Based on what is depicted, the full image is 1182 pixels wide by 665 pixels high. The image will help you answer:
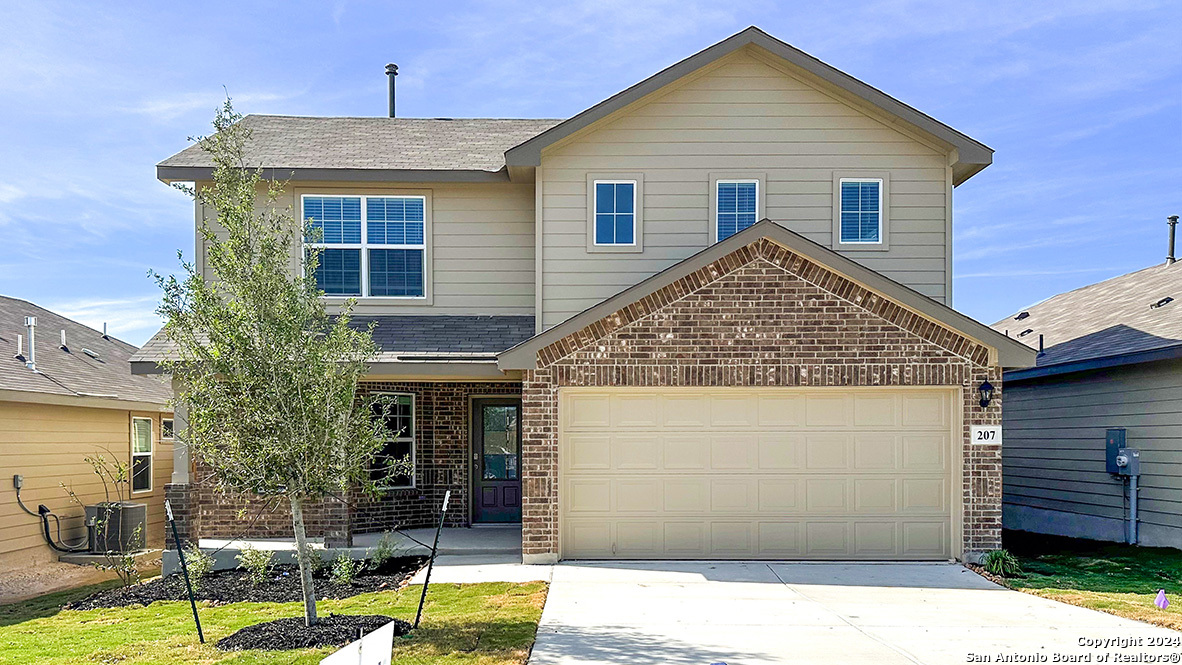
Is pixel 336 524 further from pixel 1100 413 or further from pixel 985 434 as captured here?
pixel 1100 413

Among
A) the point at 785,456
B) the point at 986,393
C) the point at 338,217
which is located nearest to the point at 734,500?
the point at 785,456

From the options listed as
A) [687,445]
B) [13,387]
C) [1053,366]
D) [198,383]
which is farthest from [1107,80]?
[13,387]

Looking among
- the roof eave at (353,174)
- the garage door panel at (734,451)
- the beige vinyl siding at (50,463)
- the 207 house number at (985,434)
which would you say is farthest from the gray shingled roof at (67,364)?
the 207 house number at (985,434)

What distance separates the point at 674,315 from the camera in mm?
11242

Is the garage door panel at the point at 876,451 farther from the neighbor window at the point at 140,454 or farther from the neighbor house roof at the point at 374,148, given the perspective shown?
the neighbor window at the point at 140,454

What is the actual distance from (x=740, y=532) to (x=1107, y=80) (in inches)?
671

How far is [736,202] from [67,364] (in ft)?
41.5

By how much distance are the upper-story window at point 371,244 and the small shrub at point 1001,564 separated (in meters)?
8.63

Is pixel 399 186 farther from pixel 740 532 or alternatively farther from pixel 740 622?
pixel 740 622

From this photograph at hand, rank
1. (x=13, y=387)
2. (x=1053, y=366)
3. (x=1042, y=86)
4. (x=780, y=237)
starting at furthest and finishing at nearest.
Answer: (x=1042, y=86) < (x=1053, y=366) < (x=13, y=387) < (x=780, y=237)

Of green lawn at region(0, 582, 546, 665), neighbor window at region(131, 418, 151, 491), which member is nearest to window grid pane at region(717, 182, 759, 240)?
green lawn at region(0, 582, 546, 665)

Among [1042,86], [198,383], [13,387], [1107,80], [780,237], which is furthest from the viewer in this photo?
[1107,80]

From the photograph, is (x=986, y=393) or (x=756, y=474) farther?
(x=756, y=474)

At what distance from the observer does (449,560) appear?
11711 mm
